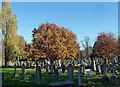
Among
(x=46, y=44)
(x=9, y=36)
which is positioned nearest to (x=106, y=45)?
(x=46, y=44)

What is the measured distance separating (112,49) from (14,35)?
85.0 feet

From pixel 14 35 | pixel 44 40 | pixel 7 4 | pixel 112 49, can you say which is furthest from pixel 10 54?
pixel 112 49

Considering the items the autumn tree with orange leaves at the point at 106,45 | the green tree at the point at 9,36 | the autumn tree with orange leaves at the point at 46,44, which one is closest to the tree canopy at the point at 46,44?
the autumn tree with orange leaves at the point at 46,44

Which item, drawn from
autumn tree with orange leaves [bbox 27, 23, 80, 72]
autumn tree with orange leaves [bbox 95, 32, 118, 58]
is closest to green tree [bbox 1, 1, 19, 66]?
autumn tree with orange leaves [bbox 27, 23, 80, 72]

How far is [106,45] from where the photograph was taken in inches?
1442

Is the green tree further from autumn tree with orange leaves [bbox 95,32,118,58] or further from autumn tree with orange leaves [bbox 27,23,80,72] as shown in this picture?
autumn tree with orange leaves [bbox 95,32,118,58]

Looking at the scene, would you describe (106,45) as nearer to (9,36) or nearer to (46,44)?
(46,44)

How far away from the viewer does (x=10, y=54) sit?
2884cm

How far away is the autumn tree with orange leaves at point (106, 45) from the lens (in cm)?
3496

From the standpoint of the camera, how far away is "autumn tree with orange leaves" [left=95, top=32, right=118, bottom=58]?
3496cm

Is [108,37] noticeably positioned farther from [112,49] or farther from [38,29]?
[38,29]

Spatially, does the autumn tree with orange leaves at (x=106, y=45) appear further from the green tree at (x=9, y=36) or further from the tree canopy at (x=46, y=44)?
the green tree at (x=9, y=36)

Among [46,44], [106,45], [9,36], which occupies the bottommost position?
[46,44]

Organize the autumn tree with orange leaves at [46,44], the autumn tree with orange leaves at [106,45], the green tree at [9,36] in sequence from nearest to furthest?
the autumn tree with orange leaves at [46,44]
the green tree at [9,36]
the autumn tree with orange leaves at [106,45]
